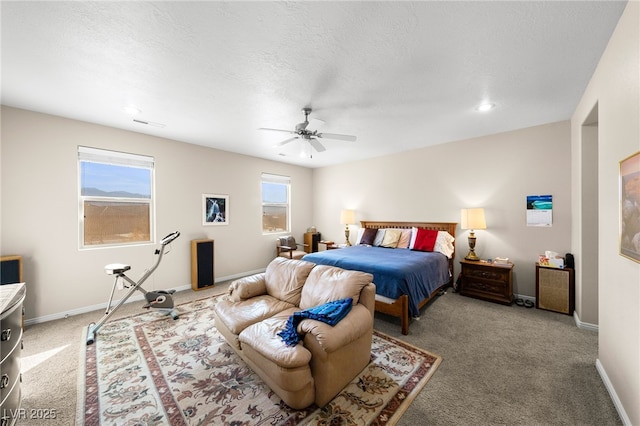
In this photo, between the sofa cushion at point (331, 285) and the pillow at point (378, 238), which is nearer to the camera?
the sofa cushion at point (331, 285)

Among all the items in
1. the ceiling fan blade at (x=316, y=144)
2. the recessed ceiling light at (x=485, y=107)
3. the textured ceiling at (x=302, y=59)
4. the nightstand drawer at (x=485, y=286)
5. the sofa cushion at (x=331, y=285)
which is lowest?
the nightstand drawer at (x=485, y=286)

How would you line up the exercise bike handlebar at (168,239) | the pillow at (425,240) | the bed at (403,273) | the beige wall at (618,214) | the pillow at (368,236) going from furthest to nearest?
the pillow at (368,236) → the pillow at (425,240) → the exercise bike handlebar at (168,239) → the bed at (403,273) → the beige wall at (618,214)

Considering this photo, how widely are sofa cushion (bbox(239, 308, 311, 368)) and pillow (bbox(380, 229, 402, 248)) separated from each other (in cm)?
292

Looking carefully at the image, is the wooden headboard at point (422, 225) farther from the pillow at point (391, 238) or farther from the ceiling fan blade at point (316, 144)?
the ceiling fan blade at point (316, 144)

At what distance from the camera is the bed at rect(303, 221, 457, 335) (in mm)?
2752

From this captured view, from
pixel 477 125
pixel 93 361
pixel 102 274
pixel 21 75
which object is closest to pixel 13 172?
pixel 21 75

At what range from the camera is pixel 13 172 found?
2883 millimetres

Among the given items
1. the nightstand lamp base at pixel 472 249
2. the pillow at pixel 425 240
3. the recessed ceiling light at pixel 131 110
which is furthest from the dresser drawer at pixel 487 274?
the recessed ceiling light at pixel 131 110

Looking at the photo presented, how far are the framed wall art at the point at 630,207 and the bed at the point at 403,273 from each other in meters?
1.69

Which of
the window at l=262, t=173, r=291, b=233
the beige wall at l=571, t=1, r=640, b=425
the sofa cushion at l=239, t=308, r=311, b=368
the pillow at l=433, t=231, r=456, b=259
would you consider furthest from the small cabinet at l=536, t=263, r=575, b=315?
the window at l=262, t=173, r=291, b=233

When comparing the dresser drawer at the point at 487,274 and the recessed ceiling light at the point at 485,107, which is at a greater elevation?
the recessed ceiling light at the point at 485,107

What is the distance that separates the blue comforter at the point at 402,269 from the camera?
2.79m

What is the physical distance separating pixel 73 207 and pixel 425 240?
17.7ft

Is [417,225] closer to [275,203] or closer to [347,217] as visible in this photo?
[347,217]
